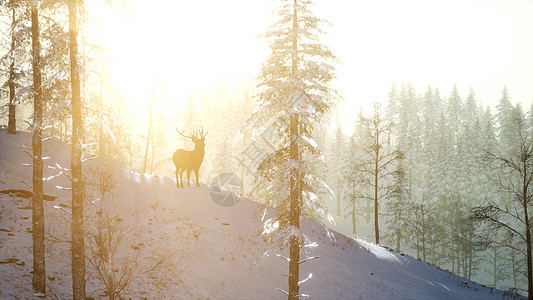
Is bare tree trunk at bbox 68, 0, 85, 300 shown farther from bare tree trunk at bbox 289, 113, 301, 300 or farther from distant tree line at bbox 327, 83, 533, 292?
distant tree line at bbox 327, 83, 533, 292

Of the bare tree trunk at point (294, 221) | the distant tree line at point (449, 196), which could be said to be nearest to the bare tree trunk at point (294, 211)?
the bare tree trunk at point (294, 221)

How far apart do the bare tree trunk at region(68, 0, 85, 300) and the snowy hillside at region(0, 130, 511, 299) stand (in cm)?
54

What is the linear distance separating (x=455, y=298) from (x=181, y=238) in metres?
15.2

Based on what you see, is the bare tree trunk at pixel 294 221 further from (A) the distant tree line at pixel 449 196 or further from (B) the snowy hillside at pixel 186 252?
(A) the distant tree line at pixel 449 196

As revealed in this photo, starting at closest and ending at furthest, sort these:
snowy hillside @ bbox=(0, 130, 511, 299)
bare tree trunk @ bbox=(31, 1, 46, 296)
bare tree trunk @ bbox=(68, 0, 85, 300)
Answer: bare tree trunk @ bbox=(68, 0, 85, 300)
bare tree trunk @ bbox=(31, 1, 46, 296)
snowy hillside @ bbox=(0, 130, 511, 299)

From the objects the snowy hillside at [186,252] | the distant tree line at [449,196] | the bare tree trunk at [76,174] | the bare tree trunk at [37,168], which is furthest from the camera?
the distant tree line at [449,196]

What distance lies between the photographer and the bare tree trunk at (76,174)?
838cm

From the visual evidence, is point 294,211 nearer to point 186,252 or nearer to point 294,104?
point 294,104

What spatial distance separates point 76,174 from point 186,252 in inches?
246

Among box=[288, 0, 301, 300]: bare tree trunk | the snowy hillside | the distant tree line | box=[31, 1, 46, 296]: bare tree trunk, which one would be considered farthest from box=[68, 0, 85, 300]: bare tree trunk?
the distant tree line

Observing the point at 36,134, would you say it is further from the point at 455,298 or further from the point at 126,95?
the point at 126,95

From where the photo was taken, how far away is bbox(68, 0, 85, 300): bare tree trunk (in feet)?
27.5

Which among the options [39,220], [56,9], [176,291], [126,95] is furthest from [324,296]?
[126,95]

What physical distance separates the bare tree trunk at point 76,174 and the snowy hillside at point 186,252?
54 centimetres
